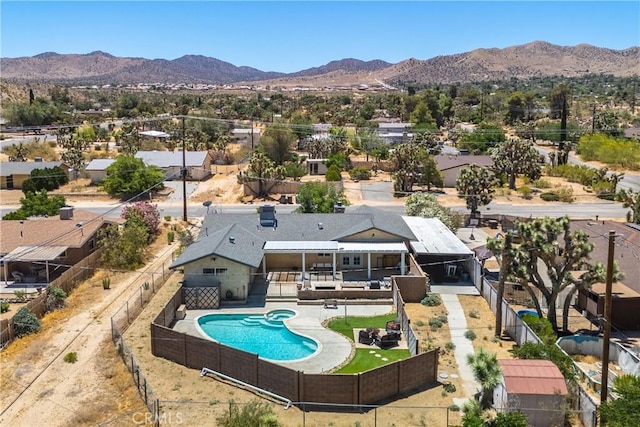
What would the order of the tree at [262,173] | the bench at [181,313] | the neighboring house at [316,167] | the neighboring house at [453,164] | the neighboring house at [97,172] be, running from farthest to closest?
the neighboring house at [316,167]
the neighboring house at [97,172]
the neighboring house at [453,164]
the tree at [262,173]
the bench at [181,313]

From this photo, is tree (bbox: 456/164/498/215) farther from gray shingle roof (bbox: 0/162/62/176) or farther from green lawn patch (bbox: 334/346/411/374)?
gray shingle roof (bbox: 0/162/62/176)

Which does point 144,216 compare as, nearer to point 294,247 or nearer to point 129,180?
point 294,247

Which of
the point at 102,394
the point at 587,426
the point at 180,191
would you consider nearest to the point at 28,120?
the point at 180,191

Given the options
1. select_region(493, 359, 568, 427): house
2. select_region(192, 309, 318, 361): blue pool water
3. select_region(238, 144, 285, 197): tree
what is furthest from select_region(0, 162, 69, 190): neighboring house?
select_region(493, 359, 568, 427): house

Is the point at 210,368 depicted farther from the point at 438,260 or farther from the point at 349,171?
the point at 349,171

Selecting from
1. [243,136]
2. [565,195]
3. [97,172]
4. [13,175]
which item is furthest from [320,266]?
[243,136]

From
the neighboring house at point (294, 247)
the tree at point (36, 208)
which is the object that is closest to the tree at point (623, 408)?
the neighboring house at point (294, 247)

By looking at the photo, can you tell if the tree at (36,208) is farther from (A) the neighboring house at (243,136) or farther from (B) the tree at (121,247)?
(A) the neighboring house at (243,136)
